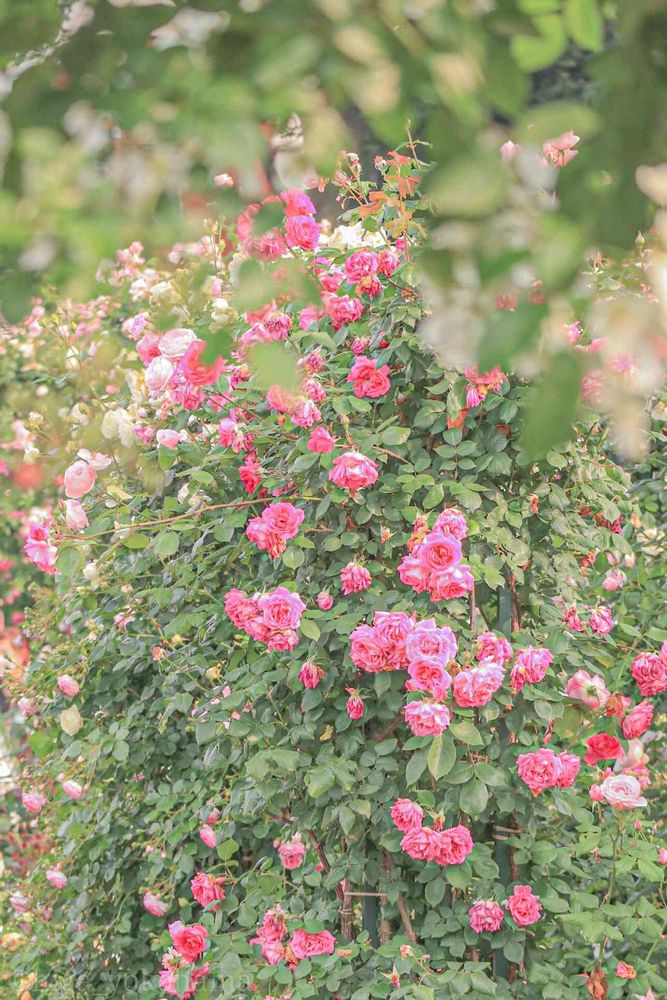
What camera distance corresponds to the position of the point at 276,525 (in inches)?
83.4

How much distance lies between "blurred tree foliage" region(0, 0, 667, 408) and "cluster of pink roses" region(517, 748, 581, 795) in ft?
4.50

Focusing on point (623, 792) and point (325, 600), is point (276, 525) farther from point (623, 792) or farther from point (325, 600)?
point (623, 792)

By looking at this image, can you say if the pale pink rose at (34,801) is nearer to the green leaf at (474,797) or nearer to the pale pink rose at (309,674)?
the pale pink rose at (309,674)

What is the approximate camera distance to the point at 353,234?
2418 millimetres

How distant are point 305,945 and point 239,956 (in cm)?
19

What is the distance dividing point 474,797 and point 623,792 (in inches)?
14.8

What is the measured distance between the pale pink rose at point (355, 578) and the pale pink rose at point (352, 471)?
0.53 feet

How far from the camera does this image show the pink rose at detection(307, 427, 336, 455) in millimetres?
2107

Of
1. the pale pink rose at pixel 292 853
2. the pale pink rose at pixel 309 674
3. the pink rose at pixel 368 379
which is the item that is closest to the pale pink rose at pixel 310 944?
the pale pink rose at pixel 292 853

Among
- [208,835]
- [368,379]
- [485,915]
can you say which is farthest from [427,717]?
[208,835]

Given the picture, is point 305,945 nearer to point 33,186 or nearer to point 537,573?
point 537,573

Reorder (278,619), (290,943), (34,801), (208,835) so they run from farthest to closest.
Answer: (34,801), (208,835), (290,943), (278,619)

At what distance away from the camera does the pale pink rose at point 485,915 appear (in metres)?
2.09

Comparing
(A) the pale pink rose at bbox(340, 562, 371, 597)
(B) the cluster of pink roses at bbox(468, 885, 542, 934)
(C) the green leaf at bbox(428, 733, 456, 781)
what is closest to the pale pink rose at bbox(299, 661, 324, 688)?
(A) the pale pink rose at bbox(340, 562, 371, 597)
